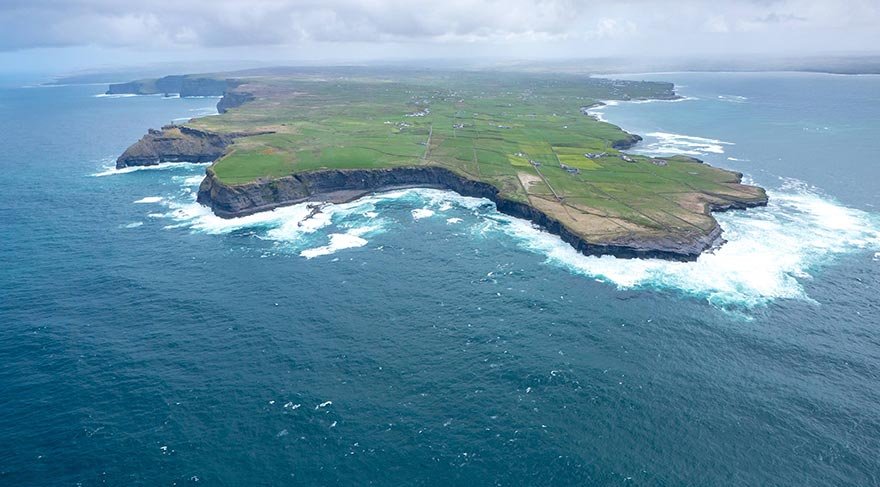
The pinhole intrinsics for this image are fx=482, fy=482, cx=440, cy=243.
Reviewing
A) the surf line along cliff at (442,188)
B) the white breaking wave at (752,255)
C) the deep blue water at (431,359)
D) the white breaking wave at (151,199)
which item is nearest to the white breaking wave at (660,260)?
the white breaking wave at (752,255)

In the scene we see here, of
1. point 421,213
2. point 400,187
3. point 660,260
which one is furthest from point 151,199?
point 660,260

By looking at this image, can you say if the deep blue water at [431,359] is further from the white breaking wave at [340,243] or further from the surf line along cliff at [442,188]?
the surf line along cliff at [442,188]

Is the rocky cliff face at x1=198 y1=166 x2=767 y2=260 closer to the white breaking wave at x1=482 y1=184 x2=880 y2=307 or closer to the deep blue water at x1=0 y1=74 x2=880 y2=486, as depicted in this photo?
the white breaking wave at x1=482 y1=184 x2=880 y2=307

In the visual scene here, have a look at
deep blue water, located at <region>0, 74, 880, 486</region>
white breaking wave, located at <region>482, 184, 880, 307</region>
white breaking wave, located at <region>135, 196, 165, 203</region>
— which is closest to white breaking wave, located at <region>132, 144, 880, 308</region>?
white breaking wave, located at <region>482, 184, 880, 307</region>

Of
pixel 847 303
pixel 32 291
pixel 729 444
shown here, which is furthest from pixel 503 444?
pixel 32 291

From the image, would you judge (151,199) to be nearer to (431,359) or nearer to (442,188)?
(442,188)

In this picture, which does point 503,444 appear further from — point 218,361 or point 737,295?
point 737,295
